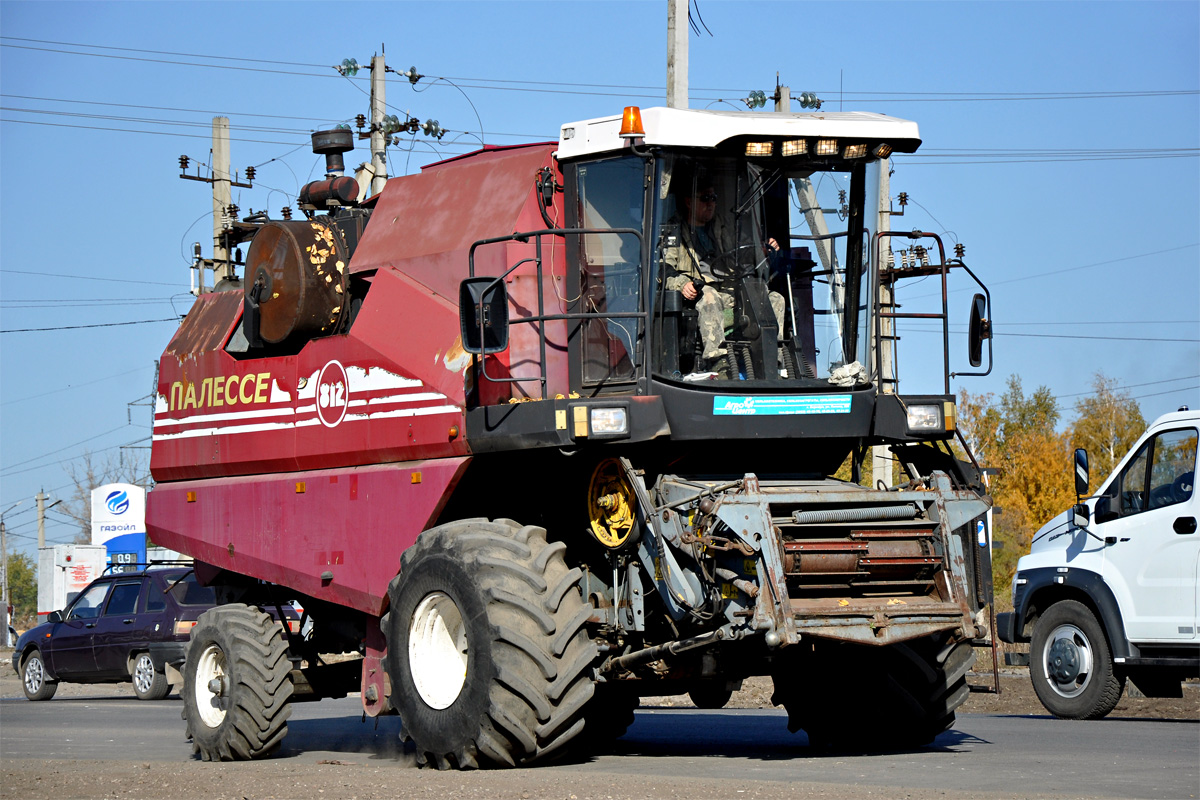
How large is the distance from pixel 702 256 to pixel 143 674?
16.1 metres

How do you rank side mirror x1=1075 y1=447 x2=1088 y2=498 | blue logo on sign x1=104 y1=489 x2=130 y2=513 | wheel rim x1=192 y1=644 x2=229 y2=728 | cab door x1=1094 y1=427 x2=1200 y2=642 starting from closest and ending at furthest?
1. wheel rim x1=192 y1=644 x2=229 y2=728
2. cab door x1=1094 y1=427 x2=1200 y2=642
3. side mirror x1=1075 y1=447 x2=1088 y2=498
4. blue logo on sign x1=104 y1=489 x2=130 y2=513

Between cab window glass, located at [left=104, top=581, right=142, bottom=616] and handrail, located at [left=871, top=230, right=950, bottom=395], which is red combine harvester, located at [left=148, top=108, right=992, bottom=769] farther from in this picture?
cab window glass, located at [left=104, top=581, right=142, bottom=616]

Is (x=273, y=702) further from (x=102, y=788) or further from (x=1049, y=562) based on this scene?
(x=1049, y=562)

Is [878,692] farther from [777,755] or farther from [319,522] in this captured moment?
[319,522]

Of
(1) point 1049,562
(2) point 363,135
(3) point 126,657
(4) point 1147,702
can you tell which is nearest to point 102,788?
(1) point 1049,562

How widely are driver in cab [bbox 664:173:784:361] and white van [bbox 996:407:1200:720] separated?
16.5 feet

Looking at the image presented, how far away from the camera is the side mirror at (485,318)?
10.2 m

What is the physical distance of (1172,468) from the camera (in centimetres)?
1413

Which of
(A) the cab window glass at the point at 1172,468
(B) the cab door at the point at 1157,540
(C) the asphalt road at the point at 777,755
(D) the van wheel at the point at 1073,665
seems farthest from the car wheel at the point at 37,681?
(A) the cab window glass at the point at 1172,468

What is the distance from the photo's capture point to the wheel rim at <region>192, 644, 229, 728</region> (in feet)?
42.5

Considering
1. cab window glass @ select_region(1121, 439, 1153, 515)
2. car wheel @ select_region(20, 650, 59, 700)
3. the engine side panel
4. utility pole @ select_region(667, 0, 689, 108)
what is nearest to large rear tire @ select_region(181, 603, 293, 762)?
the engine side panel

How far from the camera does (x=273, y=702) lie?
1266cm

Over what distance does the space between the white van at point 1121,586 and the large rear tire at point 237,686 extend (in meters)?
7.24

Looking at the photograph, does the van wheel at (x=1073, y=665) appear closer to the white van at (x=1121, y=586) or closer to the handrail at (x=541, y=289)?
the white van at (x=1121, y=586)
